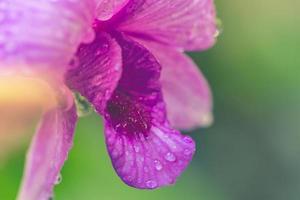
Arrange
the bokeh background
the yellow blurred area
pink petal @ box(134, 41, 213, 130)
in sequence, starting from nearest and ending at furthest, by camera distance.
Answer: pink petal @ box(134, 41, 213, 130), the yellow blurred area, the bokeh background

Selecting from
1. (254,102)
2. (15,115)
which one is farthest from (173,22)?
(254,102)

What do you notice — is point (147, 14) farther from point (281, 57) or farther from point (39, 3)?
point (281, 57)

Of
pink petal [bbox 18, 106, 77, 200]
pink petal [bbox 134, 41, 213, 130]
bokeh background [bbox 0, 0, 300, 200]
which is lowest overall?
bokeh background [bbox 0, 0, 300, 200]

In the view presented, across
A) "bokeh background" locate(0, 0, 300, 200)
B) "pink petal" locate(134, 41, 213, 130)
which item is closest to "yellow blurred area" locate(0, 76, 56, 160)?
"pink petal" locate(134, 41, 213, 130)

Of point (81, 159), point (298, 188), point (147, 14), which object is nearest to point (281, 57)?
point (298, 188)

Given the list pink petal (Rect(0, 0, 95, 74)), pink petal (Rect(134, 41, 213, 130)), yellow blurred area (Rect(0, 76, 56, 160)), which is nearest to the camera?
pink petal (Rect(0, 0, 95, 74))

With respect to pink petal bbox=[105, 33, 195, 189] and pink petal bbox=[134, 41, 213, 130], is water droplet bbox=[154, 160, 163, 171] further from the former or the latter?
pink petal bbox=[134, 41, 213, 130]

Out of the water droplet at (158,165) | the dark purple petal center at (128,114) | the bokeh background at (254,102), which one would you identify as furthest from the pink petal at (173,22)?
the bokeh background at (254,102)
